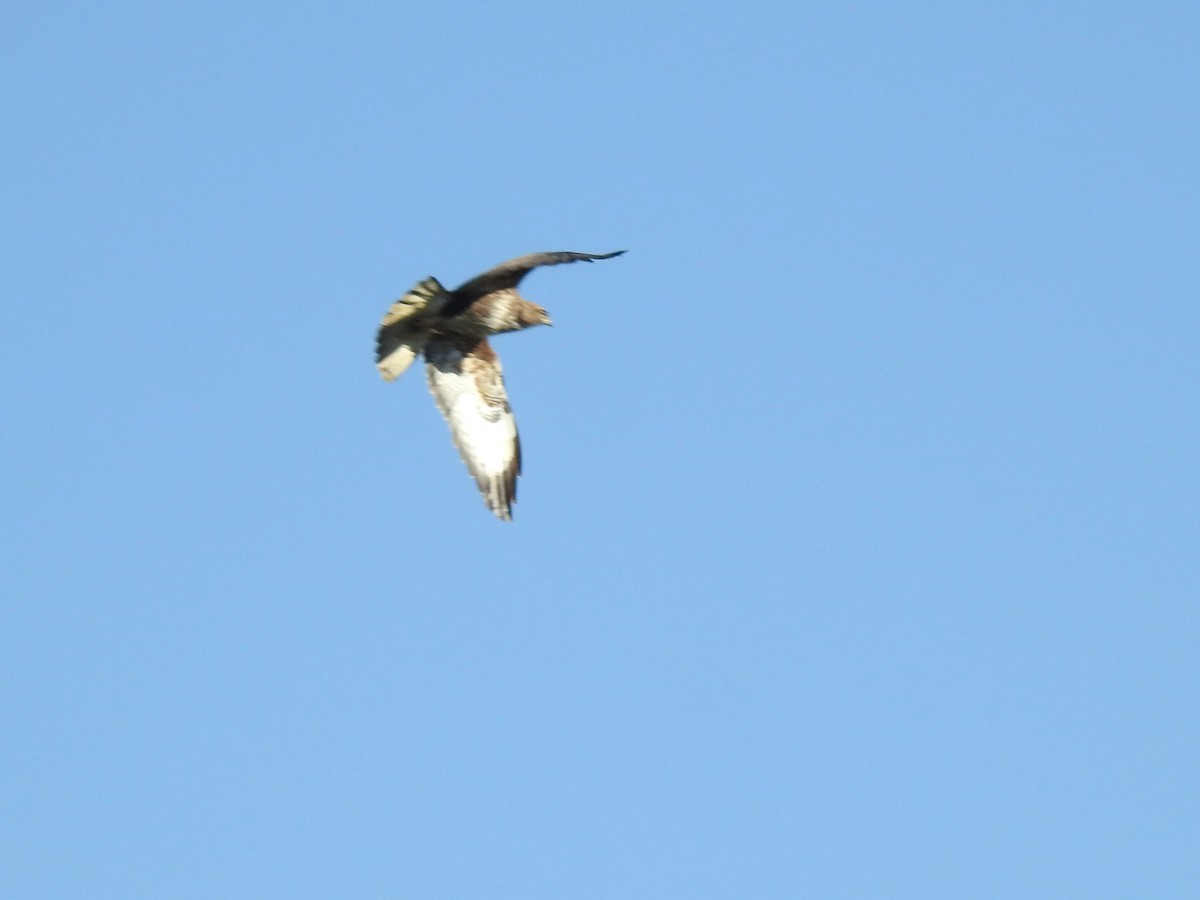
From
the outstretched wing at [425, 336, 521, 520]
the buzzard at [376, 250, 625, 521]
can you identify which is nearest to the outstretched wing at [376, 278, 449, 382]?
the buzzard at [376, 250, 625, 521]

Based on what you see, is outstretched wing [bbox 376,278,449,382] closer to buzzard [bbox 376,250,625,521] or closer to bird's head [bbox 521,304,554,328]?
buzzard [bbox 376,250,625,521]

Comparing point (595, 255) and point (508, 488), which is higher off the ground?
point (595, 255)

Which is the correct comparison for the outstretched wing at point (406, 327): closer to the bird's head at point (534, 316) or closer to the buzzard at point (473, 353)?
the buzzard at point (473, 353)

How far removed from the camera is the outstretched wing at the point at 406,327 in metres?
16.7

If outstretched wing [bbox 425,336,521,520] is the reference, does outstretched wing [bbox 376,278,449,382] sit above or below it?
above

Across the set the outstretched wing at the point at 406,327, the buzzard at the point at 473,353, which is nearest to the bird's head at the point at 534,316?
the buzzard at the point at 473,353

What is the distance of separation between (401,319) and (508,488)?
229 centimetres

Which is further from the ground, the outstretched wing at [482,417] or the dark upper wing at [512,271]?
the dark upper wing at [512,271]

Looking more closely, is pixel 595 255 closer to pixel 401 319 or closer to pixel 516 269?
pixel 516 269

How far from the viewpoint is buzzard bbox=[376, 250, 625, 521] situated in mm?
16781

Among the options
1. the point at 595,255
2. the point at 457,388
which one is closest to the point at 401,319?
the point at 457,388

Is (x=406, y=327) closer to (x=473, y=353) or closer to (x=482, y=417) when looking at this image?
(x=473, y=353)

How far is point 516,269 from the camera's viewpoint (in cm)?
1622

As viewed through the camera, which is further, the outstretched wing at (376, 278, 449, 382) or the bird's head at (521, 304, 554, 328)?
the bird's head at (521, 304, 554, 328)
